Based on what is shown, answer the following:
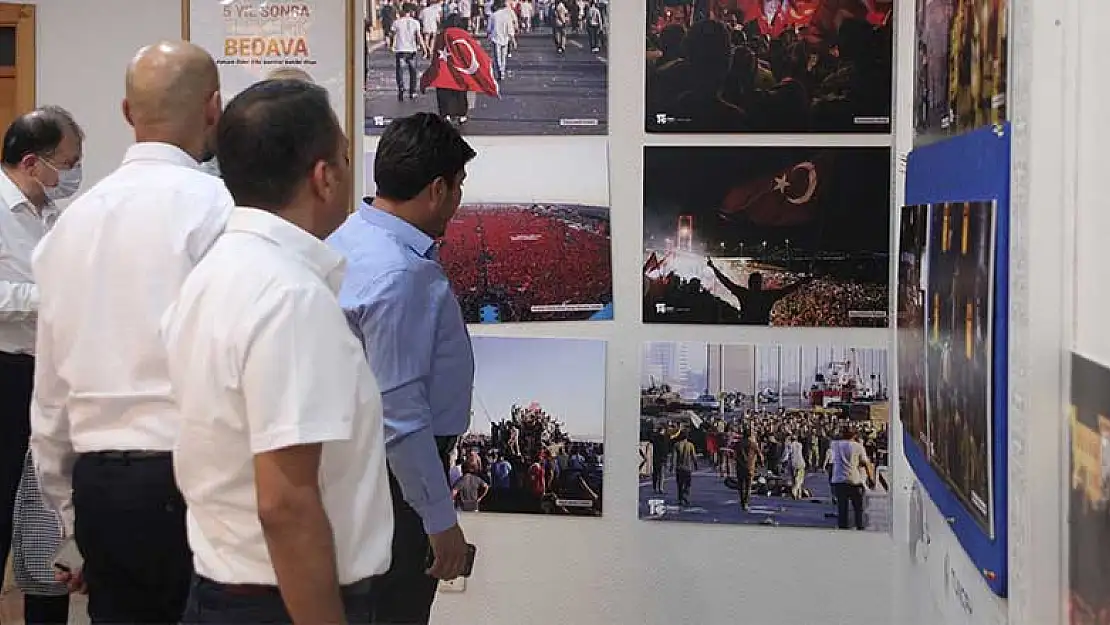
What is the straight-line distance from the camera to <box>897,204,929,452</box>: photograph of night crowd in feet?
7.87

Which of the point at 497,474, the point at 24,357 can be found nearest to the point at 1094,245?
the point at 497,474

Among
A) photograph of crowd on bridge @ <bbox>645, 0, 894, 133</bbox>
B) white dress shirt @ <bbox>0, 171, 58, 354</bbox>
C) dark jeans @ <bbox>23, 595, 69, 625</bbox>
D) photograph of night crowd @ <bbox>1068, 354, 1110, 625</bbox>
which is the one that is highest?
photograph of crowd on bridge @ <bbox>645, 0, 894, 133</bbox>

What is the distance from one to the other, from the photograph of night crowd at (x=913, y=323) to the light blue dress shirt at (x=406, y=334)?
967mm

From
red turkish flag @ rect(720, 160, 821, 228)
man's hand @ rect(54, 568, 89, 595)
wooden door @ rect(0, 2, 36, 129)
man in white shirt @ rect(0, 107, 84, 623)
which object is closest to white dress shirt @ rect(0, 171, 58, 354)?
man in white shirt @ rect(0, 107, 84, 623)

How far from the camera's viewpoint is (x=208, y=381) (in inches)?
63.5

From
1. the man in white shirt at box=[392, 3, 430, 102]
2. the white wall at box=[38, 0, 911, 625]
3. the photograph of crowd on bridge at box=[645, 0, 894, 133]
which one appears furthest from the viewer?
the man in white shirt at box=[392, 3, 430, 102]

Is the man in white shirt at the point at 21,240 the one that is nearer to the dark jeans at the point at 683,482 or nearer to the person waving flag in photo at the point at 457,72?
the person waving flag in photo at the point at 457,72

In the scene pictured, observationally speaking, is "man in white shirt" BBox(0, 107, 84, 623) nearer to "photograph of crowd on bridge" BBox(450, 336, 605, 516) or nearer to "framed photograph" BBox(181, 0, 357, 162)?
"framed photograph" BBox(181, 0, 357, 162)

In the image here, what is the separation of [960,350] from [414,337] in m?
1.07

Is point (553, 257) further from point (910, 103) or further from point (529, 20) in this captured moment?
point (910, 103)

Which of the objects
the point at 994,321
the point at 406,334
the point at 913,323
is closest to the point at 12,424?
the point at 406,334

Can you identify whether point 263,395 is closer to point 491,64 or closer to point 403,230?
point 403,230

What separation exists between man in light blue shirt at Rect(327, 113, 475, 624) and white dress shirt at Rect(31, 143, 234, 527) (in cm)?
34

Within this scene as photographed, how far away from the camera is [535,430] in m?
3.39
